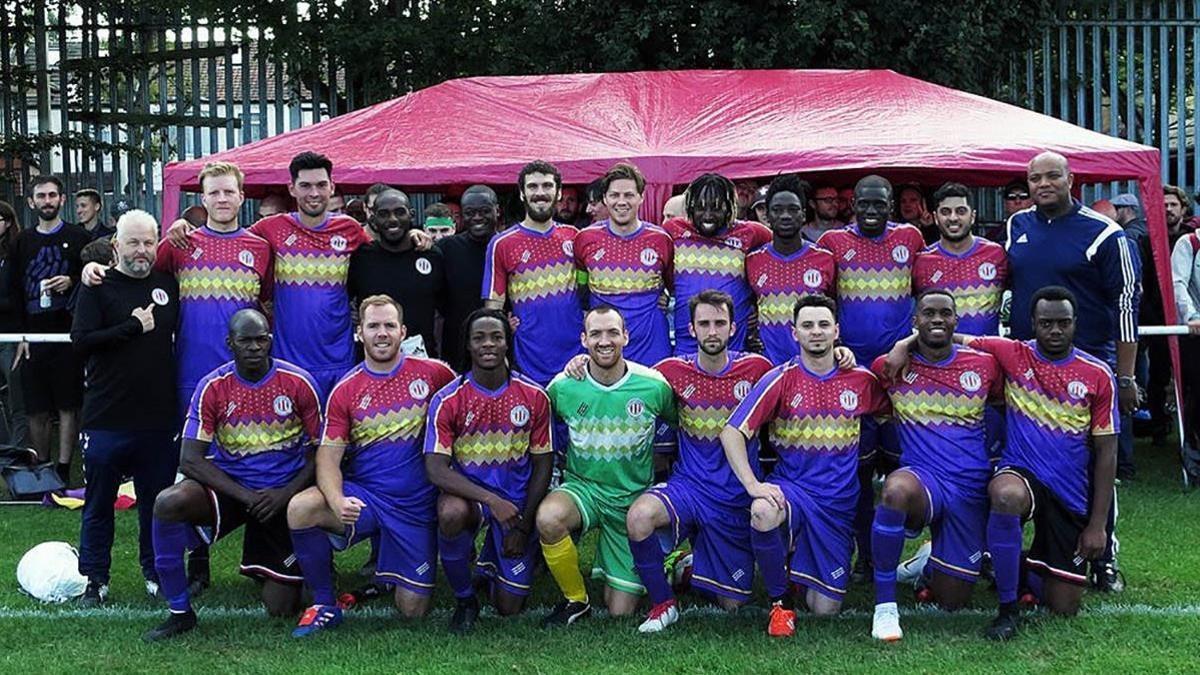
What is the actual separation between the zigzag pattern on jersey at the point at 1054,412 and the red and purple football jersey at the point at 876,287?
2.97ft

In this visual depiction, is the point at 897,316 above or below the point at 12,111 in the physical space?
below

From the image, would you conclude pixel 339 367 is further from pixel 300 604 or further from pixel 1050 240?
pixel 1050 240

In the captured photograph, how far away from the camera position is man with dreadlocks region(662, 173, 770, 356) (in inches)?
257

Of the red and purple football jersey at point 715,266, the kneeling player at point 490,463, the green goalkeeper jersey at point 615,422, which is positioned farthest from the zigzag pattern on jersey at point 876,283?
the kneeling player at point 490,463

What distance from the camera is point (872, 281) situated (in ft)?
21.5

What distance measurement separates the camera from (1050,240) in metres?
6.33

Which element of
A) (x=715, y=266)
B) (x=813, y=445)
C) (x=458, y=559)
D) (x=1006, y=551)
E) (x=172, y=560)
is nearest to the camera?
(x=1006, y=551)

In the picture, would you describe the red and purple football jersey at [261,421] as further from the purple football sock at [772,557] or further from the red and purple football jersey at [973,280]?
the red and purple football jersey at [973,280]

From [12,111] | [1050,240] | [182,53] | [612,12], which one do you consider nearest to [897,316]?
[1050,240]

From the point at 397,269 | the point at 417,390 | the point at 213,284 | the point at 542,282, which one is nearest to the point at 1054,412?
the point at 542,282

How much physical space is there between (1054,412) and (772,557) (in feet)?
4.22

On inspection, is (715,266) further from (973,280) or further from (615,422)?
(973,280)

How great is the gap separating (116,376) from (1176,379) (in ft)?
20.4

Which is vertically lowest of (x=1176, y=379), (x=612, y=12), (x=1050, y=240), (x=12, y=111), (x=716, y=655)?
(x=716, y=655)
